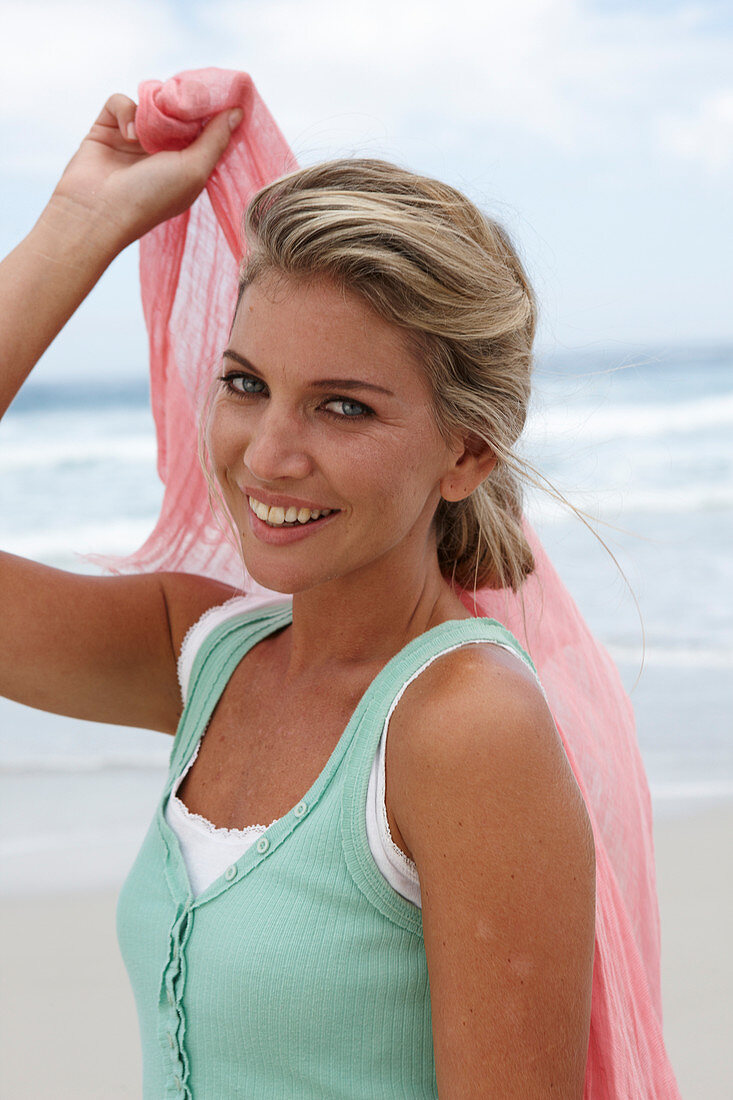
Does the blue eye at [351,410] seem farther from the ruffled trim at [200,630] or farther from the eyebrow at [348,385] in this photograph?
the ruffled trim at [200,630]

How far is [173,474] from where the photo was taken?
7.41 feet

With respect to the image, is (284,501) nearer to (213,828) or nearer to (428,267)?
(428,267)

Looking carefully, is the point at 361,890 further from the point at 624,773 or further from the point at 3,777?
the point at 3,777

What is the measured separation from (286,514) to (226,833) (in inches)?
18.1

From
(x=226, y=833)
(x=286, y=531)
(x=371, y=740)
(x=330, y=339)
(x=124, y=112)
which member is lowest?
(x=226, y=833)

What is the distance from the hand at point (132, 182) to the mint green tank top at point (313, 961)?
0.98 m

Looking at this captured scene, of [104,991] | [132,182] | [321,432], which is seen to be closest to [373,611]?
[321,432]

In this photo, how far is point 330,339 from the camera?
1.48 metres

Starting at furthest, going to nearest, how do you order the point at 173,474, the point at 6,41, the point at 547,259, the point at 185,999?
the point at 6,41 → the point at 173,474 → the point at 547,259 → the point at 185,999

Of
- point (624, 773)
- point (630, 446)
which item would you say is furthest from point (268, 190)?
point (630, 446)

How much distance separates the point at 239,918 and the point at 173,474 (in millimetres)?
1026

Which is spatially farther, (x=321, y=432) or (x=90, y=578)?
(x=90, y=578)

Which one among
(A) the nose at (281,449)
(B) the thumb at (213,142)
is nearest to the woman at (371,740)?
(A) the nose at (281,449)

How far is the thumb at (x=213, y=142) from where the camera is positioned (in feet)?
6.59
